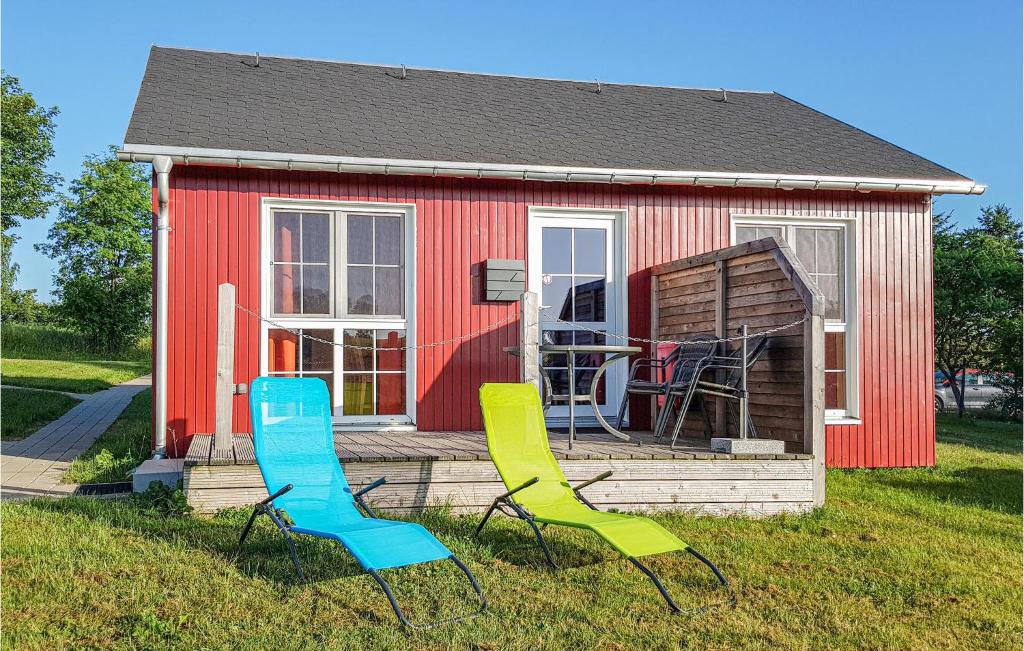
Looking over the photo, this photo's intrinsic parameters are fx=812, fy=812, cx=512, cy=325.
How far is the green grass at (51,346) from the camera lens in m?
25.9

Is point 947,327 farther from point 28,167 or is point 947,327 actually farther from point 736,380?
point 28,167

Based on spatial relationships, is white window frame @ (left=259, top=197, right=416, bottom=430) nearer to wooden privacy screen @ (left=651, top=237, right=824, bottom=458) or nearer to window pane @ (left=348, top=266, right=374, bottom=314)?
window pane @ (left=348, top=266, right=374, bottom=314)

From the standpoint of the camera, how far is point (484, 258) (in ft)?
24.8

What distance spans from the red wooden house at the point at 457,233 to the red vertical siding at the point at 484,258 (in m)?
0.02

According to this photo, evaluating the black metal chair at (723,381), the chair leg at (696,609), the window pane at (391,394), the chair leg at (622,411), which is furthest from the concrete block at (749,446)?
the window pane at (391,394)

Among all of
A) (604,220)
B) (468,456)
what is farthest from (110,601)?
(604,220)

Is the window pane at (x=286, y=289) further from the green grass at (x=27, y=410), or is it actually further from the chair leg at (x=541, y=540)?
the green grass at (x=27, y=410)

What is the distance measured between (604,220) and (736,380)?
7.19 ft

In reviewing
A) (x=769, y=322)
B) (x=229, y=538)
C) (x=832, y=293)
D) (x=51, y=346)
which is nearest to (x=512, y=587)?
(x=229, y=538)

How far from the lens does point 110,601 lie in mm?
3594

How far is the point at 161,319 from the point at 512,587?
4.06 m

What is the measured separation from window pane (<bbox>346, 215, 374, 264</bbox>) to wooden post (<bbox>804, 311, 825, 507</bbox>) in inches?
150

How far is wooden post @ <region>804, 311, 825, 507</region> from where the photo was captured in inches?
228

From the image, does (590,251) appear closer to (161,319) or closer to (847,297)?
(847,297)
